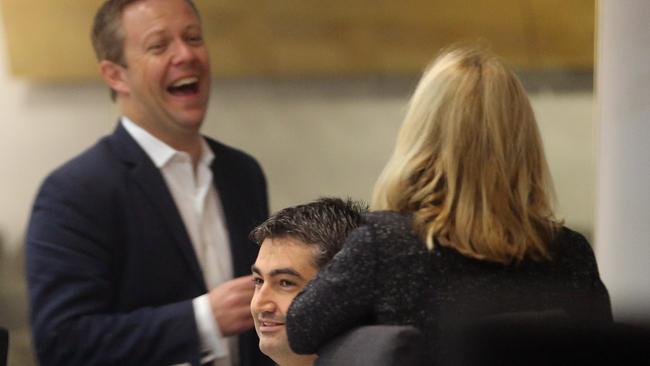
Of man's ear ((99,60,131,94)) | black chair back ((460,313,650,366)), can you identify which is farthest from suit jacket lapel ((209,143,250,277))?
black chair back ((460,313,650,366))

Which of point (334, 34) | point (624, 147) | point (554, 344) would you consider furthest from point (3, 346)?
point (624, 147)

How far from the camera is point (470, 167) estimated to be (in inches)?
70.5

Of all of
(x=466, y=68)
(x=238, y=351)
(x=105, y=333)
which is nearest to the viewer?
(x=466, y=68)

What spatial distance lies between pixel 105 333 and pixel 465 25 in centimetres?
167

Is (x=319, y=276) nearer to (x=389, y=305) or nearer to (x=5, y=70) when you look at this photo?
(x=389, y=305)

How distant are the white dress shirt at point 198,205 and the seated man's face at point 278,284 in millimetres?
765

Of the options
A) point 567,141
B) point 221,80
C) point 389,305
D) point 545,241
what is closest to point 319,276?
point 389,305

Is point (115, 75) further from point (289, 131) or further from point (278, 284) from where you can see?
point (278, 284)

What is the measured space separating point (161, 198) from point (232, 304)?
0.33 metres

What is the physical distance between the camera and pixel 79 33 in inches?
134

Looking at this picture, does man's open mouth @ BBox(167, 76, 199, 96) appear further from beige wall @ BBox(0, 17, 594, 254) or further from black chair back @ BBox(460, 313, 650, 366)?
black chair back @ BBox(460, 313, 650, 366)

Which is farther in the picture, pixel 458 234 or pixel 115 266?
pixel 115 266

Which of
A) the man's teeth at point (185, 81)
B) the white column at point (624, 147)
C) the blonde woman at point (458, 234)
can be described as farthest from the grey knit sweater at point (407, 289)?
the white column at point (624, 147)

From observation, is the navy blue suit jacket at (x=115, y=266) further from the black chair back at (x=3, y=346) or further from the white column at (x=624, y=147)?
the white column at (x=624, y=147)
